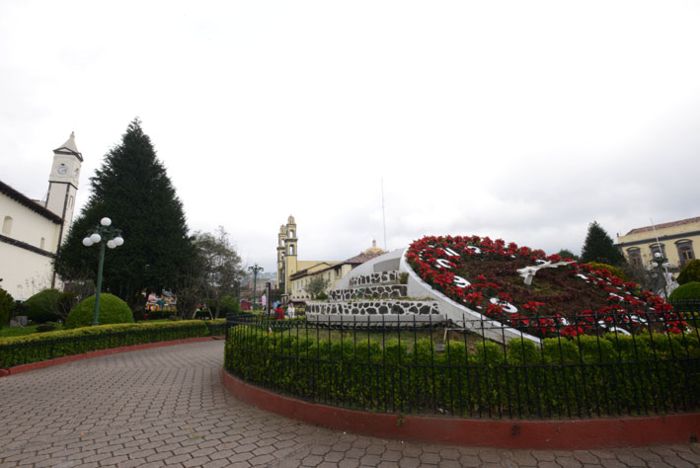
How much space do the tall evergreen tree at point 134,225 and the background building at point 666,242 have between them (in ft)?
151

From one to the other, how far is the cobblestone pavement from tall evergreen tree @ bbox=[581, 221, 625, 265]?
4270cm

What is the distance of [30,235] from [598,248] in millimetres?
58130

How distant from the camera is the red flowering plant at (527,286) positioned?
271 inches

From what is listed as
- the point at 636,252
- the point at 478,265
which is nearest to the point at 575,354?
the point at 478,265

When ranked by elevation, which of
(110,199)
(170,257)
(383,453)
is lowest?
(383,453)

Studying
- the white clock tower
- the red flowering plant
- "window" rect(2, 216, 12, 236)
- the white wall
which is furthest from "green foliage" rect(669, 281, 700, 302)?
the white clock tower

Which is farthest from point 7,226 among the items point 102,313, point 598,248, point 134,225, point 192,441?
point 598,248

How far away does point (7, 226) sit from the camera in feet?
86.0

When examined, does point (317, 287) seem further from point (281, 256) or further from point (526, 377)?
point (526, 377)

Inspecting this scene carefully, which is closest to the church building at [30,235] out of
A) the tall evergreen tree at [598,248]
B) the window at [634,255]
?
the tall evergreen tree at [598,248]

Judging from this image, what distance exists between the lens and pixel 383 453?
3.76 metres

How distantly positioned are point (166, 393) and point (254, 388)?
219 cm

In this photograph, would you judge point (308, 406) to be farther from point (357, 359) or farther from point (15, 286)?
point (15, 286)

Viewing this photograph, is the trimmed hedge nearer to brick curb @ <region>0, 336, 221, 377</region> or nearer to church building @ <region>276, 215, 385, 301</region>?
brick curb @ <region>0, 336, 221, 377</region>
